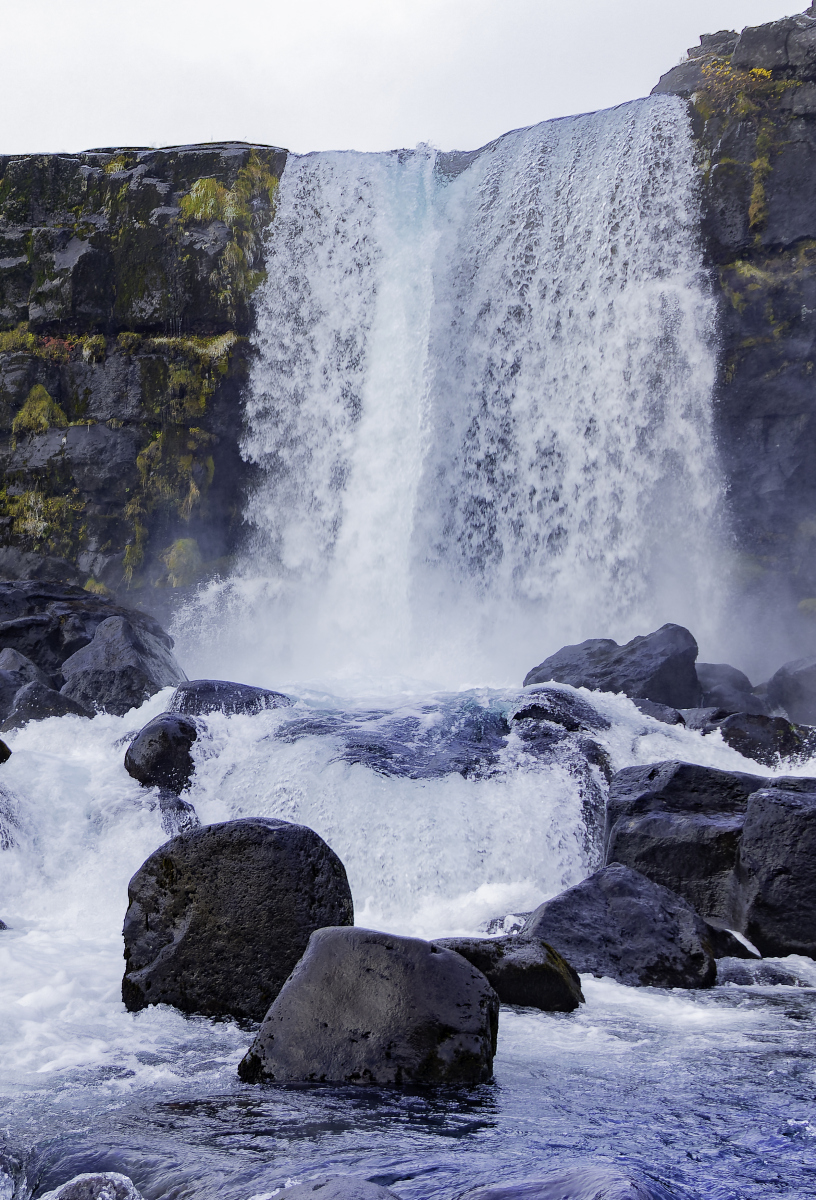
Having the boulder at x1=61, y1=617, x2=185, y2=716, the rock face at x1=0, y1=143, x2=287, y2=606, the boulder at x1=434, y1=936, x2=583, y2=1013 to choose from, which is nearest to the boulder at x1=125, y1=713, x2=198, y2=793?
the boulder at x1=61, y1=617, x2=185, y2=716

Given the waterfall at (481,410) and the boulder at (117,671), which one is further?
the waterfall at (481,410)

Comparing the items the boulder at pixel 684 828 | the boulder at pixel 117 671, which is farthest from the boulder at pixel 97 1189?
the boulder at pixel 117 671

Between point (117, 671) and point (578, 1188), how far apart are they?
39.5 ft

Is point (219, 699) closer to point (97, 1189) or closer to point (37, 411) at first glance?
point (97, 1189)

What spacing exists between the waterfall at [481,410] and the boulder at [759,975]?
472 inches

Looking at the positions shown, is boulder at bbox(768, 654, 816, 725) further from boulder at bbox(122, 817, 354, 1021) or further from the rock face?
the rock face

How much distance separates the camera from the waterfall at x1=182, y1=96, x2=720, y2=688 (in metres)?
20.6

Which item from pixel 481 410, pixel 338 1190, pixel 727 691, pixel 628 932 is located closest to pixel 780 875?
pixel 628 932

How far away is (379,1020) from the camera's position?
4562 millimetres

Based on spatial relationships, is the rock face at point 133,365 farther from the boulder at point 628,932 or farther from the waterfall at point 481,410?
the boulder at point 628,932

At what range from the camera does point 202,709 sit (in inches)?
474

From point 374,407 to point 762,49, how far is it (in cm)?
1078

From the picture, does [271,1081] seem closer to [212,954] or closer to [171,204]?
[212,954]

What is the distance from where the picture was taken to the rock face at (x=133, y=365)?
23438 mm
